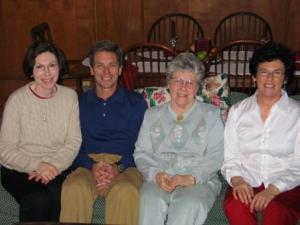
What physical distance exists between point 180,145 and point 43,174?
67 centimetres

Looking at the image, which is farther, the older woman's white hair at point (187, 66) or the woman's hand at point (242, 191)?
the older woman's white hair at point (187, 66)

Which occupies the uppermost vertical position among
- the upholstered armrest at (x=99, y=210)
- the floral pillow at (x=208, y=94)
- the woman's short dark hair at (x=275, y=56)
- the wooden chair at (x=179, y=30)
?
the wooden chair at (x=179, y=30)

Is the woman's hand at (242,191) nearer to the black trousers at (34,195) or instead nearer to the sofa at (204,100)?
the sofa at (204,100)

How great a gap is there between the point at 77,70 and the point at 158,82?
56 centimetres

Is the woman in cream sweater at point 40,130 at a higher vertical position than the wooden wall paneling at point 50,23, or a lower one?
lower

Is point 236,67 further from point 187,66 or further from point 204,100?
point 187,66

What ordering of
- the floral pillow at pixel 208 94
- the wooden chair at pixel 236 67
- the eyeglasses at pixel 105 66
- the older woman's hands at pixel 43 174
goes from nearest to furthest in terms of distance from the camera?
the older woman's hands at pixel 43 174, the eyeglasses at pixel 105 66, the floral pillow at pixel 208 94, the wooden chair at pixel 236 67

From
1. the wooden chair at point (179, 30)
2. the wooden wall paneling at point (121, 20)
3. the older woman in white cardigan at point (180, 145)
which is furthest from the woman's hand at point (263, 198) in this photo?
the wooden wall paneling at point (121, 20)

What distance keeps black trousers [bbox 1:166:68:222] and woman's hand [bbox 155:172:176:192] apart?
468 mm

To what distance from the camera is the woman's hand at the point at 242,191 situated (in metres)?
2.00

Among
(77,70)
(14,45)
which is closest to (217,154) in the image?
(77,70)

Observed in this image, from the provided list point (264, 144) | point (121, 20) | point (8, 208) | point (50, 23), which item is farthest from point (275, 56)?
point (50, 23)

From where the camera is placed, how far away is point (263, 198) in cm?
197

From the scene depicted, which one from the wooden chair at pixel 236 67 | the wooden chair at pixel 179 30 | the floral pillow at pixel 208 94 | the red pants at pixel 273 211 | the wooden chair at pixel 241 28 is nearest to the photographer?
the red pants at pixel 273 211
